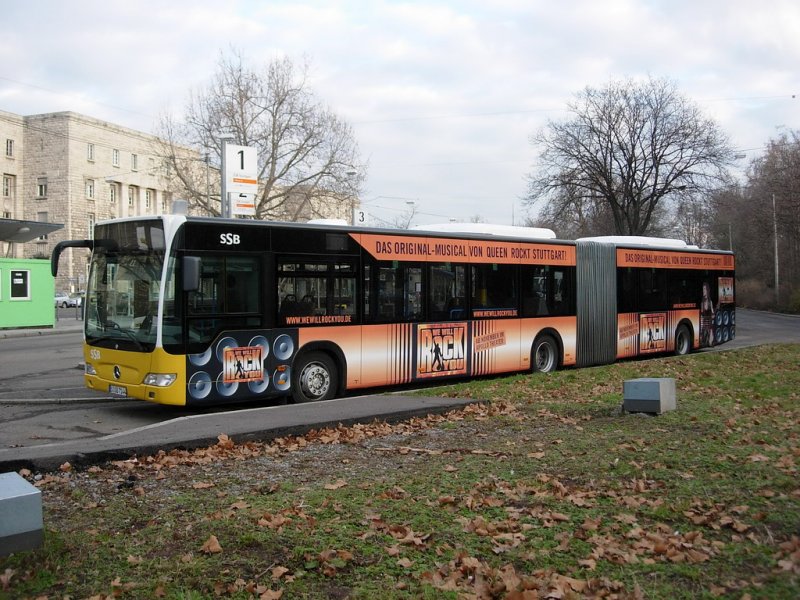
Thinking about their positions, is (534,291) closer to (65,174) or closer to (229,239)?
(229,239)

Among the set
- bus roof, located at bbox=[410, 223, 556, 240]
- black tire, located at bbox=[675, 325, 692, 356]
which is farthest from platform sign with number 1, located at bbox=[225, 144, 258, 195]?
black tire, located at bbox=[675, 325, 692, 356]

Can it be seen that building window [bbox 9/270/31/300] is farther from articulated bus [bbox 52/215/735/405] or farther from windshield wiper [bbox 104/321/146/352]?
windshield wiper [bbox 104/321/146/352]

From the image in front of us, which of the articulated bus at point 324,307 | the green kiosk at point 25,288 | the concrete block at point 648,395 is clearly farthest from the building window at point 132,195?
the concrete block at point 648,395

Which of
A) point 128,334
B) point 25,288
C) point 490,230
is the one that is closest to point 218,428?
point 128,334

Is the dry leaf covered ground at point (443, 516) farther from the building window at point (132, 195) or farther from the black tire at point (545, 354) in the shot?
the building window at point (132, 195)

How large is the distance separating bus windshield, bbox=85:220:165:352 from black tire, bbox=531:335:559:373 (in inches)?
350

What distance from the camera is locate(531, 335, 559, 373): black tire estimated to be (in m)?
17.0

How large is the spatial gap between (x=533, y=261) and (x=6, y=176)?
67.8 meters

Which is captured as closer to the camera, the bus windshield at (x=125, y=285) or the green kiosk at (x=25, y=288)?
the bus windshield at (x=125, y=285)

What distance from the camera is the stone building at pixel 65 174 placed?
228 feet

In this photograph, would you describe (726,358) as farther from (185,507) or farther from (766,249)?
(766,249)

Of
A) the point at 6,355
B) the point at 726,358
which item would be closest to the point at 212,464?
the point at 726,358

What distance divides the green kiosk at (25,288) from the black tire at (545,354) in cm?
2250

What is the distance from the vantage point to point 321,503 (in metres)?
6.12
